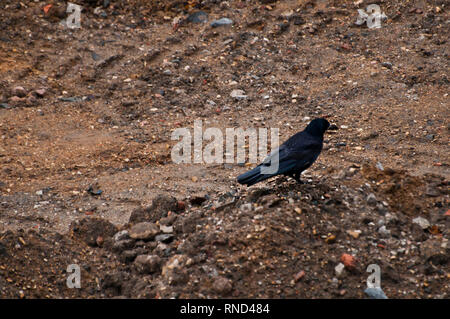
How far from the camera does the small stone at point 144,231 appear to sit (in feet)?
13.5

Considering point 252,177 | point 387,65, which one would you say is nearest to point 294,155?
point 252,177

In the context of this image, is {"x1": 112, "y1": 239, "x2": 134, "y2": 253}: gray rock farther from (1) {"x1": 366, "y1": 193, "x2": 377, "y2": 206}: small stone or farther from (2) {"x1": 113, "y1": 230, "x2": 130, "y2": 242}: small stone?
(1) {"x1": 366, "y1": 193, "x2": 377, "y2": 206}: small stone

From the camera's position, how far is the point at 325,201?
13.8 feet

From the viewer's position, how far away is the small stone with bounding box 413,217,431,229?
13.8 ft

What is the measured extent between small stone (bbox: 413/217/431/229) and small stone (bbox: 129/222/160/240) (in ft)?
6.63

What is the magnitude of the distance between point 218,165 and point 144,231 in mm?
1691

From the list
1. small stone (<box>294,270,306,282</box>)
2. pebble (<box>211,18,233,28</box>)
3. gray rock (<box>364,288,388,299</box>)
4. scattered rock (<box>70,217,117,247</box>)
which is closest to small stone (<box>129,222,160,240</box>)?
scattered rock (<box>70,217,117,247</box>)

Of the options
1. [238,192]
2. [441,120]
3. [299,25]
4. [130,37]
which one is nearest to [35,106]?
[130,37]

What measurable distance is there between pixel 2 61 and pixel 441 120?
18.4ft

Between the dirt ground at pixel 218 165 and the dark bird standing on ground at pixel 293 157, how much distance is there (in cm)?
16

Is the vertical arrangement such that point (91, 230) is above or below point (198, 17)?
below

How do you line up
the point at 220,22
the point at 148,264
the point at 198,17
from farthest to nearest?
1. the point at 198,17
2. the point at 220,22
3. the point at 148,264

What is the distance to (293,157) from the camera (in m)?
4.33

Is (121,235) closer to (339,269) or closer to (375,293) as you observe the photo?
(339,269)
